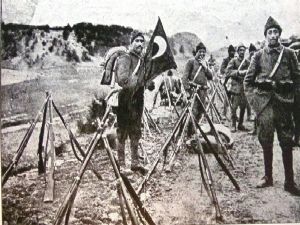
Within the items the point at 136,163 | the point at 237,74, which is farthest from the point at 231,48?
the point at 136,163

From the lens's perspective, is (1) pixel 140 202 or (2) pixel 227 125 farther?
(2) pixel 227 125

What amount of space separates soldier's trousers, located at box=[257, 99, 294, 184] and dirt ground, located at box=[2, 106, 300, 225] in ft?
0.15

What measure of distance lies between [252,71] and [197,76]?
40 cm

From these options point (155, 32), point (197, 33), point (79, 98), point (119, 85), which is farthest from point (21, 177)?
point (197, 33)

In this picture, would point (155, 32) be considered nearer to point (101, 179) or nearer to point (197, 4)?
point (197, 4)

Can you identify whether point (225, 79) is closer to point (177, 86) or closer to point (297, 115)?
point (177, 86)

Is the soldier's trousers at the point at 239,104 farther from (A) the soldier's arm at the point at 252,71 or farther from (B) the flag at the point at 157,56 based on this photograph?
(B) the flag at the point at 157,56

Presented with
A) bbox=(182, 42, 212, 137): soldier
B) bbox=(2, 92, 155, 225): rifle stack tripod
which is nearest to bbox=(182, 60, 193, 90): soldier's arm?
bbox=(182, 42, 212, 137): soldier

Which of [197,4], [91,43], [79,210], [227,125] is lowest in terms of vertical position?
[79,210]

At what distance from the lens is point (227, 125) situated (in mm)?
3641

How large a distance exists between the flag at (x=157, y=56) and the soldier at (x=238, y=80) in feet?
1.46

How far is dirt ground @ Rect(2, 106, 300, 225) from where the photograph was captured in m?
3.38

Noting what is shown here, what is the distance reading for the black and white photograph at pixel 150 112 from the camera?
341 centimetres

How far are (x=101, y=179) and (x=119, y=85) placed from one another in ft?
2.17
